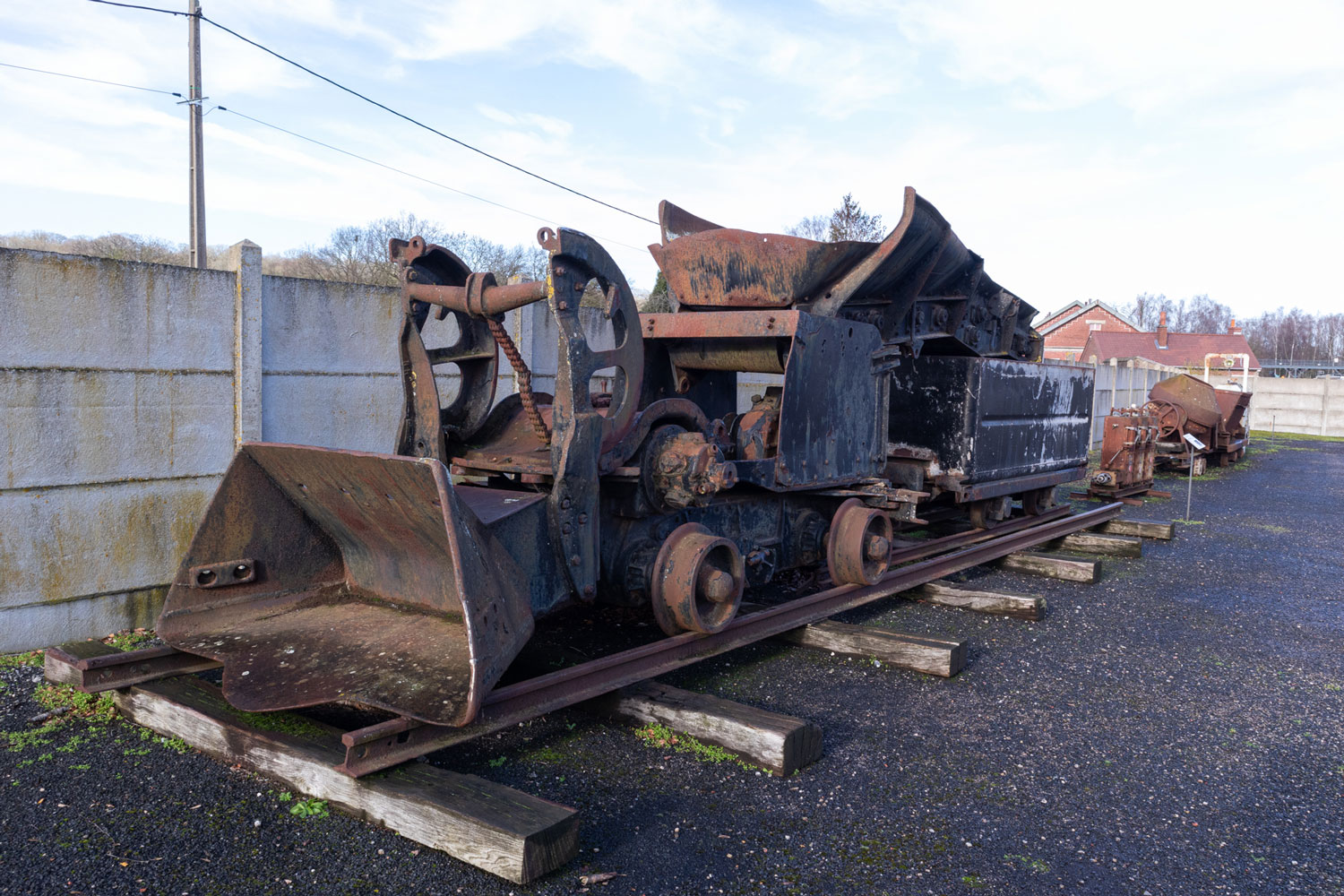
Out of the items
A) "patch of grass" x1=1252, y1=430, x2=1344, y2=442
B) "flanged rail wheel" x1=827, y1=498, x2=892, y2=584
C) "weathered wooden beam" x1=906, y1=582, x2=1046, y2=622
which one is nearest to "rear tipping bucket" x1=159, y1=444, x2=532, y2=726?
"flanged rail wheel" x1=827, y1=498, x2=892, y2=584

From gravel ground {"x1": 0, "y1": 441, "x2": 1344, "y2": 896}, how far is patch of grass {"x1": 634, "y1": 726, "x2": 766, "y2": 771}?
0.18 feet

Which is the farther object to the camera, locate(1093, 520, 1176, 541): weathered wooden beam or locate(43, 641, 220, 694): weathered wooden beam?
locate(1093, 520, 1176, 541): weathered wooden beam

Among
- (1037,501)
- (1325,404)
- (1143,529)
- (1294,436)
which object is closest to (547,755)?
(1037,501)

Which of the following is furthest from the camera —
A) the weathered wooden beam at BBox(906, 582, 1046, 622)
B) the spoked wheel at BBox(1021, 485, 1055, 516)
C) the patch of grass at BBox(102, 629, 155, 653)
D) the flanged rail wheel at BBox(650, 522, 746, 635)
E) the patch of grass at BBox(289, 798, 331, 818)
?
the spoked wheel at BBox(1021, 485, 1055, 516)

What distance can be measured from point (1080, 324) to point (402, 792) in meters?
60.4

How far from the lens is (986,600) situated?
19.0ft

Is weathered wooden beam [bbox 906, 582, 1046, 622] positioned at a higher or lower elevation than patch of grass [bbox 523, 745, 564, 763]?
higher

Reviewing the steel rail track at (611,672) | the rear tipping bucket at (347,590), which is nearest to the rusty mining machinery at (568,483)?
the rear tipping bucket at (347,590)

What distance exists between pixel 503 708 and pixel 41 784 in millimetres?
1662

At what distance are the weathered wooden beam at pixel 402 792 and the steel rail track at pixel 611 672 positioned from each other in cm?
9

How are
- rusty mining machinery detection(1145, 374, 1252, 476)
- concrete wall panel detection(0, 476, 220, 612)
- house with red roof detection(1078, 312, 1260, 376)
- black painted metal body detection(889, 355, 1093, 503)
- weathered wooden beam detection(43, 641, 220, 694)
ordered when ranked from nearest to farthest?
weathered wooden beam detection(43, 641, 220, 694)
concrete wall panel detection(0, 476, 220, 612)
black painted metal body detection(889, 355, 1093, 503)
rusty mining machinery detection(1145, 374, 1252, 476)
house with red roof detection(1078, 312, 1260, 376)

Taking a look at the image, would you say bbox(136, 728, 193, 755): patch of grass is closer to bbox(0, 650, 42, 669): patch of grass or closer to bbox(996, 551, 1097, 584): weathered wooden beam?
bbox(0, 650, 42, 669): patch of grass

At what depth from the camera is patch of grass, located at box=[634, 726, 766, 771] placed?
3504mm

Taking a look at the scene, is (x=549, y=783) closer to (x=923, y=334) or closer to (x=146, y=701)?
(x=146, y=701)
